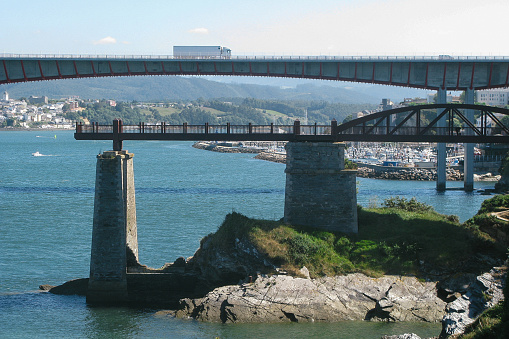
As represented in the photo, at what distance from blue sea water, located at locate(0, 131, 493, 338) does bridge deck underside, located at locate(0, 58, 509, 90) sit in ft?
37.7

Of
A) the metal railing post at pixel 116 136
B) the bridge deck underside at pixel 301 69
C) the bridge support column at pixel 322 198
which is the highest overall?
the bridge deck underside at pixel 301 69

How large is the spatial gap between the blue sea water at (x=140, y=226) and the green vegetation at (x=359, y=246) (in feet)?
12.1

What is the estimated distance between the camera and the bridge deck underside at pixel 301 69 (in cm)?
7138

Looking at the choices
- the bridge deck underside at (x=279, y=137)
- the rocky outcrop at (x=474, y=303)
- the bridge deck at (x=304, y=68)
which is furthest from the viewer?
the bridge deck at (x=304, y=68)

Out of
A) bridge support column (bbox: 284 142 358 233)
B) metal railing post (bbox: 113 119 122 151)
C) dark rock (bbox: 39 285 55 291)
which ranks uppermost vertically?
metal railing post (bbox: 113 119 122 151)

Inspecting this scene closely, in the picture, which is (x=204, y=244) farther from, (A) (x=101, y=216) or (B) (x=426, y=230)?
(B) (x=426, y=230)

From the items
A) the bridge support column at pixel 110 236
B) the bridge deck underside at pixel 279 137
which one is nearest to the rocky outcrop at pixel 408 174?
the bridge deck underside at pixel 279 137

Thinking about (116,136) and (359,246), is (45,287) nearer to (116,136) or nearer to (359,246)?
(116,136)

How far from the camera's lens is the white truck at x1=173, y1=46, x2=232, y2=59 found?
7496cm

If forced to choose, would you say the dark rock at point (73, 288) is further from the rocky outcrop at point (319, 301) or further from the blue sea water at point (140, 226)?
the rocky outcrop at point (319, 301)

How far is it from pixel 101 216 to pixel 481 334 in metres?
20.1

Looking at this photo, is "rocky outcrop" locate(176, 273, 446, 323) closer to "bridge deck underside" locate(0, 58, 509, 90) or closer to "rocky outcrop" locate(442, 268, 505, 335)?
"rocky outcrop" locate(442, 268, 505, 335)

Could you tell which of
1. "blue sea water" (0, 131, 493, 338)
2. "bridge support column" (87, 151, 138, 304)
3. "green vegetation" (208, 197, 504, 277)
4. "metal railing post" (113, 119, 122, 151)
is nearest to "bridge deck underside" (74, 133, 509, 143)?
"metal railing post" (113, 119, 122, 151)

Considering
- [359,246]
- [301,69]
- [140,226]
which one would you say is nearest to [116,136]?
[359,246]
